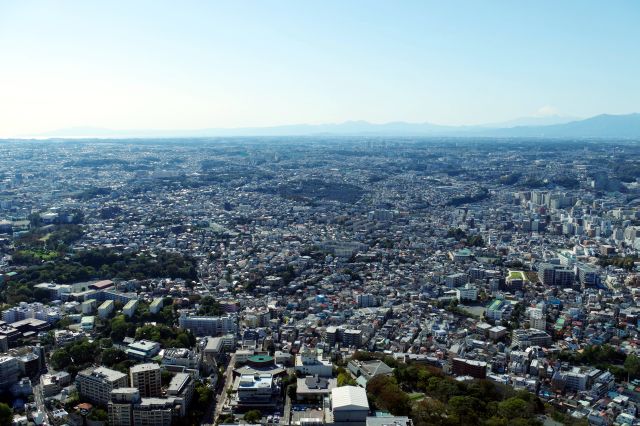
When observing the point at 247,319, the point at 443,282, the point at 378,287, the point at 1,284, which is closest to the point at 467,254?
the point at 443,282

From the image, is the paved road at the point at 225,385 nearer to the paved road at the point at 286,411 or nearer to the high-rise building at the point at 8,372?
the paved road at the point at 286,411

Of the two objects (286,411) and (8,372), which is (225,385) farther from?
(8,372)

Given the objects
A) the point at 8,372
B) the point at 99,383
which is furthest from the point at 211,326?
the point at 8,372

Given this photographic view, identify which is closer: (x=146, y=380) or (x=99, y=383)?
(x=99, y=383)

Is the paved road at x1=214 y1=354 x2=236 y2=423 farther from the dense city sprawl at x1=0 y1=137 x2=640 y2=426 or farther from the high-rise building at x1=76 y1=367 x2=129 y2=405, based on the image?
the high-rise building at x1=76 y1=367 x2=129 y2=405

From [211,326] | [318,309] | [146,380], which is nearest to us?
[146,380]

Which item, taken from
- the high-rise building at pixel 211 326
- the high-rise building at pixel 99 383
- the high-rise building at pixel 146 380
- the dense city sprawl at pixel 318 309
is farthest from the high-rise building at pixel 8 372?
the high-rise building at pixel 211 326

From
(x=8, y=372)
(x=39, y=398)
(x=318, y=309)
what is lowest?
(x=318, y=309)

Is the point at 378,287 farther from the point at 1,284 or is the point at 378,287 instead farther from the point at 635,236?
the point at 635,236

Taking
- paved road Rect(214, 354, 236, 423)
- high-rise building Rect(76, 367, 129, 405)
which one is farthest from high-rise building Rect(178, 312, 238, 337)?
high-rise building Rect(76, 367, 129, 405)

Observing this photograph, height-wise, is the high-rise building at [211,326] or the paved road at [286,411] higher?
the high-rise building at [211,326]
